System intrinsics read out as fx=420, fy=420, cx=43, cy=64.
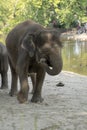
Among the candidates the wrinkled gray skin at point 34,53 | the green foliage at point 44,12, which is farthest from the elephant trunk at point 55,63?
the green foliage at point 44,12

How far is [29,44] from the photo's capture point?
360 inches

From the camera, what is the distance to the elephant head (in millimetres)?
8609

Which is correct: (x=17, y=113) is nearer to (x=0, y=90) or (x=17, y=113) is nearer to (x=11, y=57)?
(x=11, y=57)

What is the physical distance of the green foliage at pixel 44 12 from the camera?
5562 cm

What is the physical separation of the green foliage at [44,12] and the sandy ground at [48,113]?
4403cm

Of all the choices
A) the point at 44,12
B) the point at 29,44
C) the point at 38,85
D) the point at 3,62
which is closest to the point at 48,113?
the point at 38,85

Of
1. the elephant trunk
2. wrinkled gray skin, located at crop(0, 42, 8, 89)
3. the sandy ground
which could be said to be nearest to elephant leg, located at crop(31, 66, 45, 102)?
the sandy ground

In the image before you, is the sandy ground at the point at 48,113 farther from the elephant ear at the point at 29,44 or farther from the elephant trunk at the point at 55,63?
the elephant ear at the point at 29,44

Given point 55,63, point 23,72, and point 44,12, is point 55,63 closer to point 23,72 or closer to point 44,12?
point 23,72

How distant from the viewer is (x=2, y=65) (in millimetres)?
12039

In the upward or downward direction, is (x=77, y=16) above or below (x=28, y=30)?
below

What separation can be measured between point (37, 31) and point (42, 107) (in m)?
1.69

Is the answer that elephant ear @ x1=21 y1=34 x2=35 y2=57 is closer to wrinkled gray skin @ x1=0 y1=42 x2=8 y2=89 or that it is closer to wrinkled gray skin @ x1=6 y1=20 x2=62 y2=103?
wrinkled gray skin @ x1=6 y1=20 x2=62 y2=103

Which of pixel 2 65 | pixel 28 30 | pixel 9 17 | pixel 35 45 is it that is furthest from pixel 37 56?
pixel 9 17
